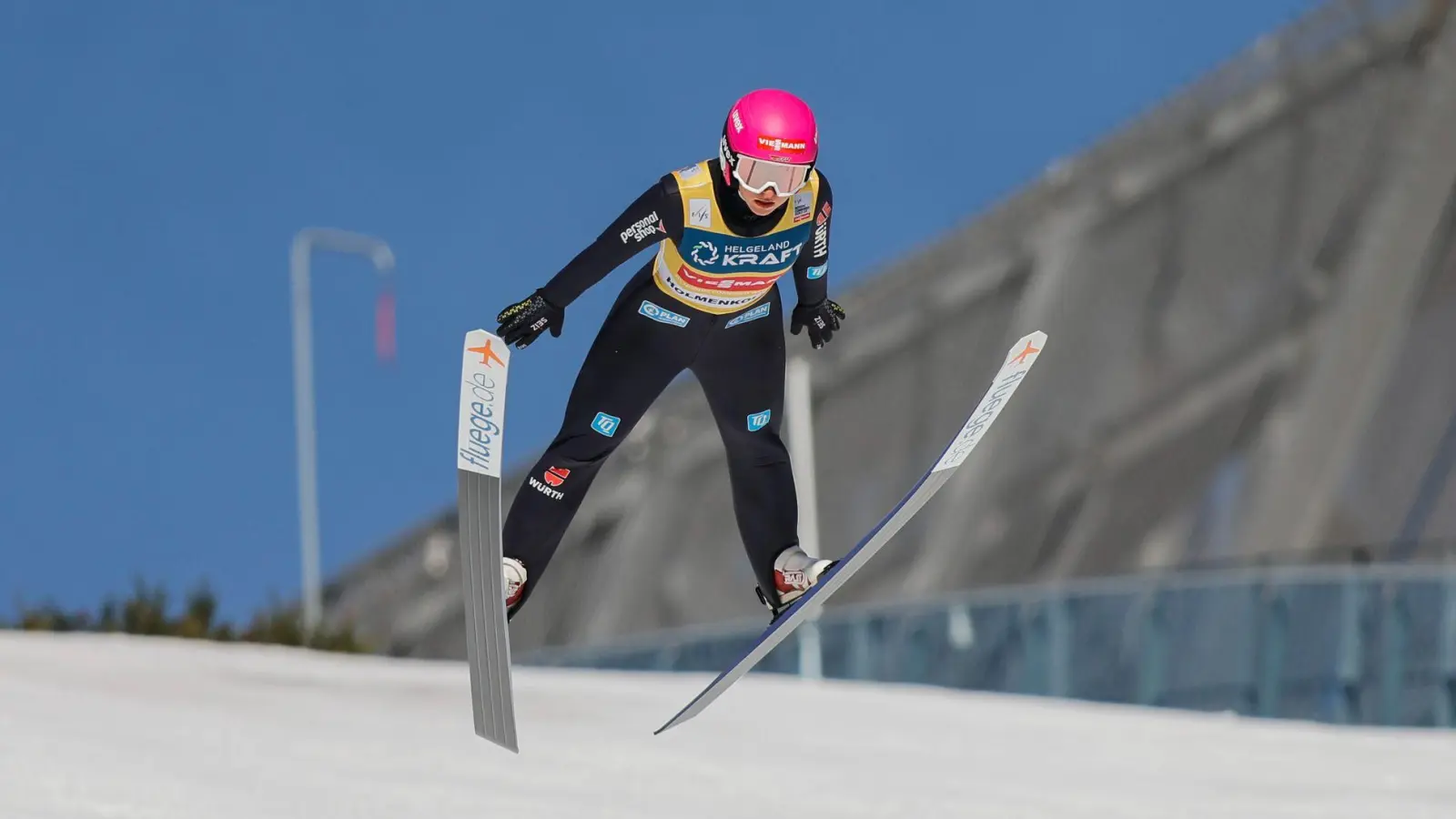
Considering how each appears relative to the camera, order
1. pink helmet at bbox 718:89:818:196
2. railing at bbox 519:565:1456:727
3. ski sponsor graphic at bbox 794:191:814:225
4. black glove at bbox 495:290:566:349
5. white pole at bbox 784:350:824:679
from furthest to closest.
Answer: white pole at bbox 784:350:824:679
railing at bbox 519:565:1456:727
ski sponsor graphic at bbox 794:191:814:225
black glove at bbox 495:290:566:349
pink helmet at bbox 718:89:818:196

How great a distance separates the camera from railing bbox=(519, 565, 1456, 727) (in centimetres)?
1470

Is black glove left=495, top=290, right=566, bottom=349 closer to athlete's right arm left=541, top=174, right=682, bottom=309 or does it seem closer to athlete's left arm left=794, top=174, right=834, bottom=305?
athlete's right arm left=541, top=174, right=682, bottom=309

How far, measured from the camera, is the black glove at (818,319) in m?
5.46

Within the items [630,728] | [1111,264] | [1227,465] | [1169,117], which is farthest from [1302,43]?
[630,728]

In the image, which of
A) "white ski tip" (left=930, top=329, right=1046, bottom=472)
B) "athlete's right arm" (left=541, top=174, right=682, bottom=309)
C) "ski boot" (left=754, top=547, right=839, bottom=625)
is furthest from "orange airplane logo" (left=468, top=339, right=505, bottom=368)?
"white ski tip" (left=930, top=329, right=1046, bottom=472)

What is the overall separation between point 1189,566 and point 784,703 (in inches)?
603

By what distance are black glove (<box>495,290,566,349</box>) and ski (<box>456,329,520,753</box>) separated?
0.18ft

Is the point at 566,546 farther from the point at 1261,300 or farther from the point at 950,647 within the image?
the point at 1261,300

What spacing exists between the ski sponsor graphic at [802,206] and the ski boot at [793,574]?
108 cm

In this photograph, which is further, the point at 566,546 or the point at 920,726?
the point at 566,546

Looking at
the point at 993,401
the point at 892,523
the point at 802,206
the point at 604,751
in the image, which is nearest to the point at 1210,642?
the point at 604,751

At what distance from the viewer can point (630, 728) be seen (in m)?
9.34

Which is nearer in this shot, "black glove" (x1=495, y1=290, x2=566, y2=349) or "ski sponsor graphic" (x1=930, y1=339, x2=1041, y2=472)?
"black glove" (x1=495, y1=290, x2=566, y2=349)

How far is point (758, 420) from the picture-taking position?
17.6 feet
